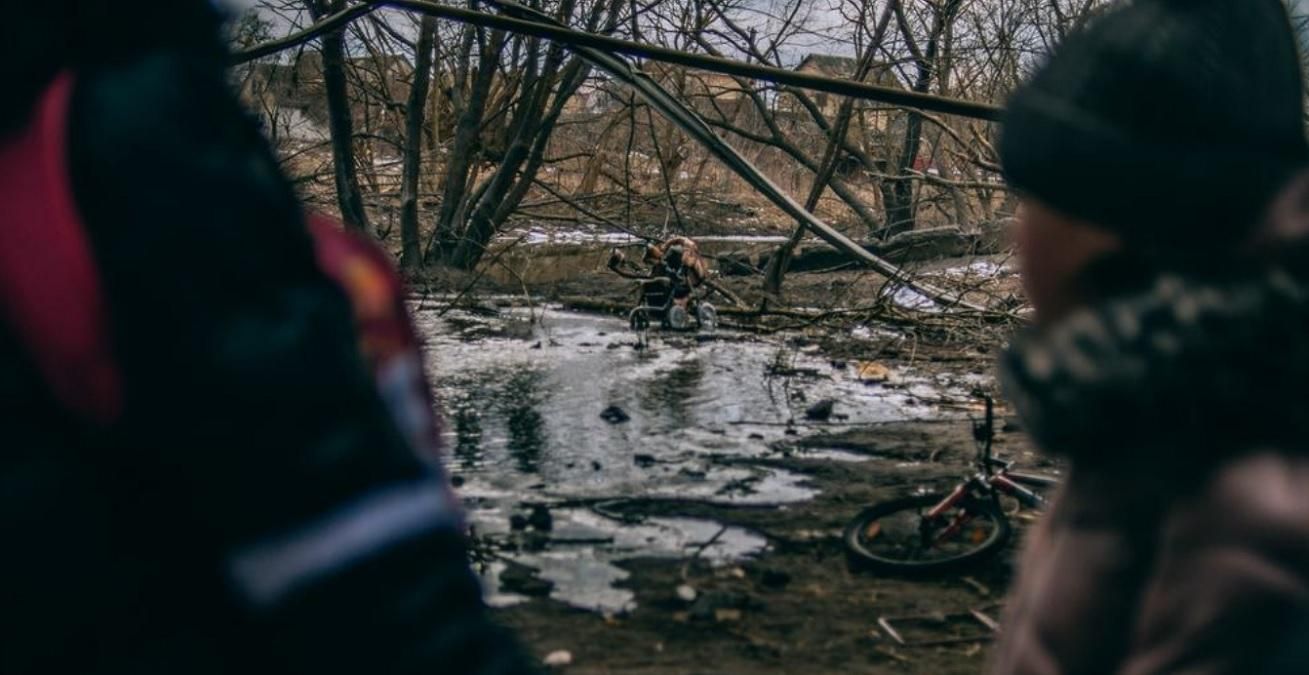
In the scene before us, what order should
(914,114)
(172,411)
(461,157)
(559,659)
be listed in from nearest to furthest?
1. (172,411)
2. (559,659)
3. (914,114)
4. (461,157)

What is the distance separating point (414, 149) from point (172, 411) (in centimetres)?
1267

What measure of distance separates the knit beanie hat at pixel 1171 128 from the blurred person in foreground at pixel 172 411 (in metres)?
0.64

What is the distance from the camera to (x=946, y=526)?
5.34 meters

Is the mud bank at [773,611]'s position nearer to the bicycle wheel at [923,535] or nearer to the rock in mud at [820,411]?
the bicycle wheel at [923,535]

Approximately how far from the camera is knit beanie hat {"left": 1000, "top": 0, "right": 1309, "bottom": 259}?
3.57 feet

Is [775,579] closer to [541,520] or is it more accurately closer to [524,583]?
[524,583]

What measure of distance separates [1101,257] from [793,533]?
432 centimetres

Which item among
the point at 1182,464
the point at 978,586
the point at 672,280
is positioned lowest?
the point at 978,586

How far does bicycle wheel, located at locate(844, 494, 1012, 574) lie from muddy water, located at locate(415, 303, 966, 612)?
16.1 inches

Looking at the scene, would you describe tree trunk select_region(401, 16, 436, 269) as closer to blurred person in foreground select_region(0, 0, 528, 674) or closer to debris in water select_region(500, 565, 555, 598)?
debris in water select_region(500, 565, 555, 598)

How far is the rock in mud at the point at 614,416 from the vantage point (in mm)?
7457

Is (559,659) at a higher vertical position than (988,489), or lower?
lower

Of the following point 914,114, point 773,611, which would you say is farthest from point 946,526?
point 914,114

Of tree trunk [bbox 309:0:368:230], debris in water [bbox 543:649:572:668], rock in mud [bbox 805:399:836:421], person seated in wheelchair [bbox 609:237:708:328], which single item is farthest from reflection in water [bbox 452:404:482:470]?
tree trunk [bbox 309:0:368:230]
